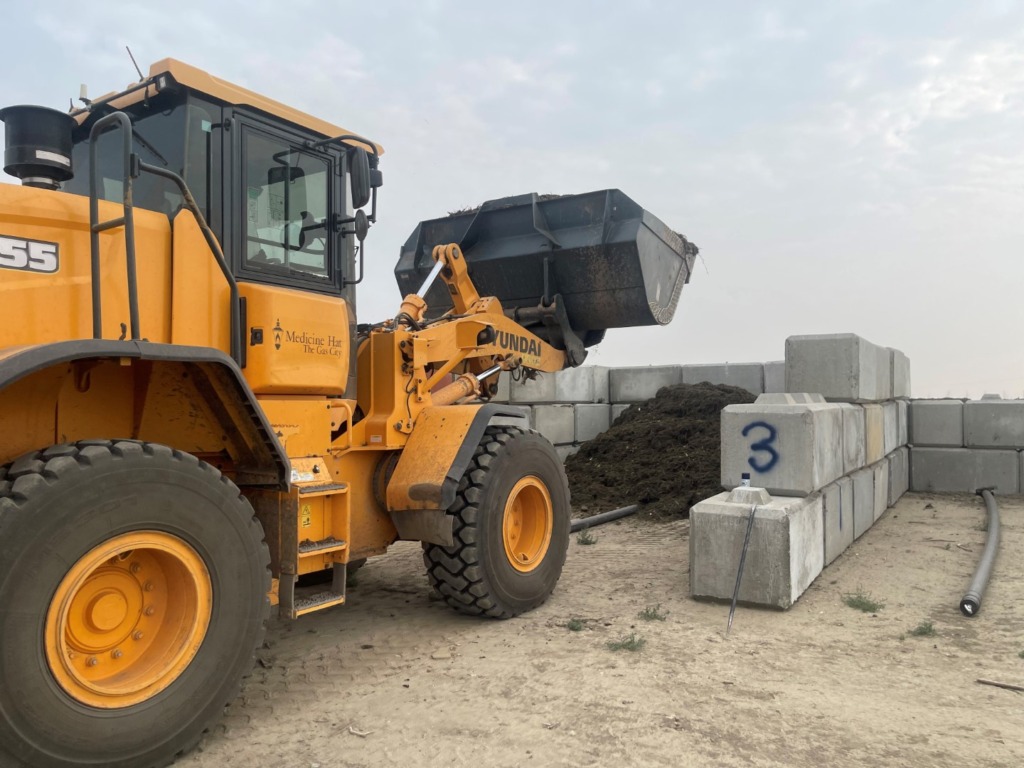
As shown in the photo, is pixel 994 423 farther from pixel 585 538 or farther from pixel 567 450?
Answer: pixel 585 538

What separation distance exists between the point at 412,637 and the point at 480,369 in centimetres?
227

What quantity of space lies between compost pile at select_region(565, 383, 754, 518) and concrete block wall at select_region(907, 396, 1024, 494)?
2.33 m

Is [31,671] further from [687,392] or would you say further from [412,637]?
[687,392]

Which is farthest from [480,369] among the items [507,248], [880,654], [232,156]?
[880,654]

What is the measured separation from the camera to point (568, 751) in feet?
10.7

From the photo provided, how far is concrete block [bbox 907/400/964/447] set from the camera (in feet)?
34.8

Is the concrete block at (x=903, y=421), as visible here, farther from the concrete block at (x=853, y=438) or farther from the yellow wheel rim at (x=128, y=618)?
the yellow wheel rim at (x=128, y=618)

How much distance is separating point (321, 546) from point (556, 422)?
7282mm

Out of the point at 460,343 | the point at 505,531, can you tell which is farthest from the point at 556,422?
the point at 505,531

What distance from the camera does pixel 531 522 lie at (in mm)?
5773

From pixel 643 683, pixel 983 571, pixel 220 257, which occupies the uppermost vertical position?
pixel 220 257

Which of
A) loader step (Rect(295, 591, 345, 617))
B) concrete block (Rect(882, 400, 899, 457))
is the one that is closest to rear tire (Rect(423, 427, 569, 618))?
loader step (Rect(295, 591, 345, 617))

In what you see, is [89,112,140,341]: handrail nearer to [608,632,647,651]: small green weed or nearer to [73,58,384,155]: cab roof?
[73,58,384,155]: cab roof

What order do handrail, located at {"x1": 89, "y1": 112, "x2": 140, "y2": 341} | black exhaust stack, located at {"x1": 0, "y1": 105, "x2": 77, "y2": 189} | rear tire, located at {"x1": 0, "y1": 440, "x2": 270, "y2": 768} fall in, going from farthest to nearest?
black exhaust stack, located at {"x1": 0, "y1": 105, "x2": 77, "y2": 189}
handrail, located at {"x1": 89, "y1": 112, "x2": 140, "y2": 341}
rear tire, located at {"x1": 0, "y1": 440, "x2": 270, "y2": 768}
